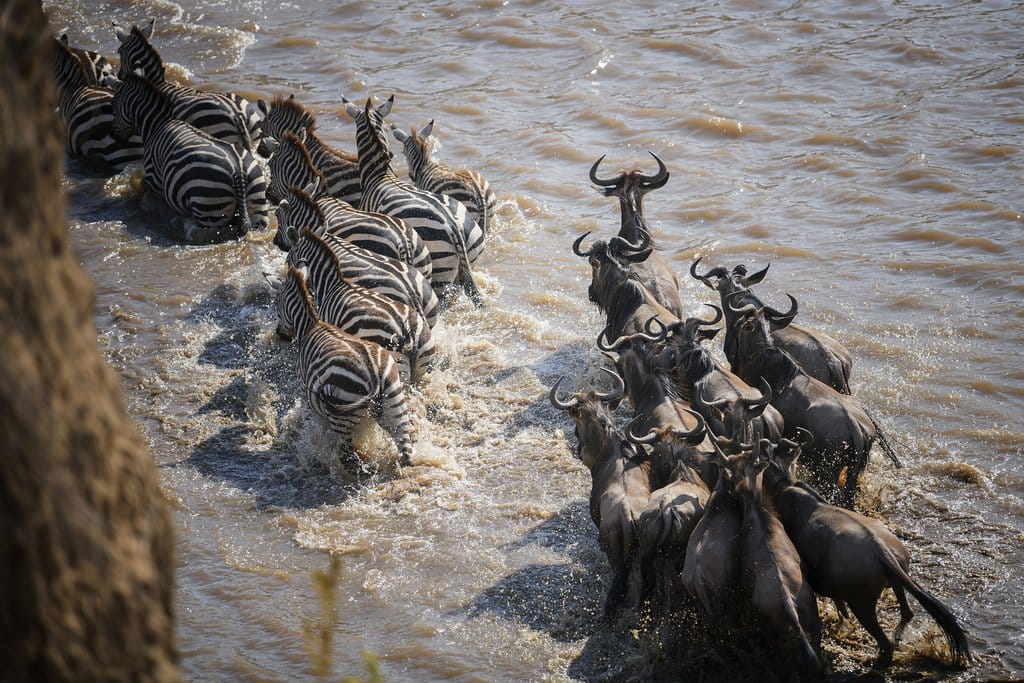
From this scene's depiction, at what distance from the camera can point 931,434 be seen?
25.1 ft

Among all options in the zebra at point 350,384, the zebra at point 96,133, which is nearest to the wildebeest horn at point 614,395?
the zebra at point 350,384

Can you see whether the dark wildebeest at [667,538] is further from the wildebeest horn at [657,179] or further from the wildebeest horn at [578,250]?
the wildebeest horn at [657,179]

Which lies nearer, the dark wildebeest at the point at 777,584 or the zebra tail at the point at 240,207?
the dark wildebeest at the point at 777,584

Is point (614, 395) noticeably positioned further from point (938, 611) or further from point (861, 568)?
point (938, 611)

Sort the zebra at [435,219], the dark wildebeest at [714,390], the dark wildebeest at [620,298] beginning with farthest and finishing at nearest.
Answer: the zebra at [435,219], the dark wildebeest at [620,298], the dark wildebeest at [714,390]

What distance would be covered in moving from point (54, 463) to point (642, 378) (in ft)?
19.0

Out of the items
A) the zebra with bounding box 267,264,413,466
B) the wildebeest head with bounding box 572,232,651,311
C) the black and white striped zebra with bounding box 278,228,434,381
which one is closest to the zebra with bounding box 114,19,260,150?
the black and white striped zebra with bounding box 278,228,434,381

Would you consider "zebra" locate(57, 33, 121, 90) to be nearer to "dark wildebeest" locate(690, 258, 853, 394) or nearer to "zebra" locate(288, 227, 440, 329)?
"zebra" locate(288, 227, 440, 329)

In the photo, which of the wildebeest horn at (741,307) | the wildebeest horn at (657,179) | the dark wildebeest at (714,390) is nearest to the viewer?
the dark wildebeest at (714,390)

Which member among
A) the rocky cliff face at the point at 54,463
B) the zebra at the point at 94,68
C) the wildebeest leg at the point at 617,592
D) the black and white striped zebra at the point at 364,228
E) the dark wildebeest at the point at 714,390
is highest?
the rocky cliff face at the point at 54,463

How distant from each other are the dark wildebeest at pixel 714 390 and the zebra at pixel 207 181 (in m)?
6.32

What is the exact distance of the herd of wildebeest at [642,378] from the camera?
5.31 meters

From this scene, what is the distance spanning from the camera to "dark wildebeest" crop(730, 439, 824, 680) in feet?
16.3

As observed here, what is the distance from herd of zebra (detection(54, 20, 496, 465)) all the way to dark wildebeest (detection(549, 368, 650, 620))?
1464 millimetres
